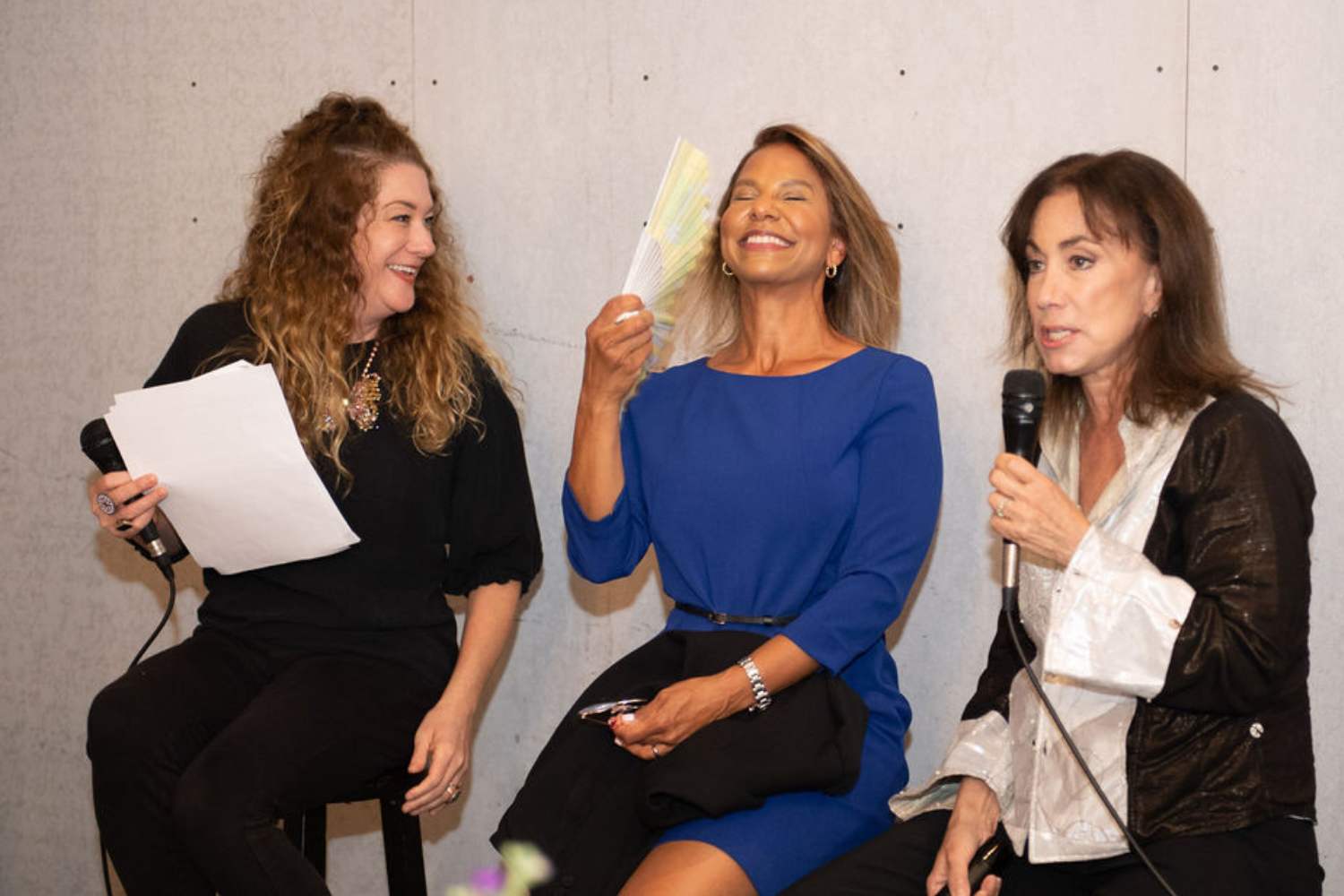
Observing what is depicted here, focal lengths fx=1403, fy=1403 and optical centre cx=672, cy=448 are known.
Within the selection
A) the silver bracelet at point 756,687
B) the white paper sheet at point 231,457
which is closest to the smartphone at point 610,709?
the silver bracelet at point 756,687

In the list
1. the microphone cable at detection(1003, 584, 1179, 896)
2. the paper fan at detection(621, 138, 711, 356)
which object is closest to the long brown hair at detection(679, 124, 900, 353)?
the paper fan at detection(621, 138, 711, 356)

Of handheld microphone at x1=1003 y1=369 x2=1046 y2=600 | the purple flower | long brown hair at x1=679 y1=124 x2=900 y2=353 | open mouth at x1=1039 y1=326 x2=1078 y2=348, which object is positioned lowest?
the purple flower

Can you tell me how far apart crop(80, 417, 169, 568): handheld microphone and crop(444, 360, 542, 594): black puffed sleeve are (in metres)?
0.51

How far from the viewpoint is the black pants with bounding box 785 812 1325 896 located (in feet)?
5.62

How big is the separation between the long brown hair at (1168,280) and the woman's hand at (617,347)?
2.24ft

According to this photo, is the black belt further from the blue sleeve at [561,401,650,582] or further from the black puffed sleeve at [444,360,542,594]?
the black puffed sleeve at [444,360,542,594]

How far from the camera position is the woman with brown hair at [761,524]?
2.07 meters

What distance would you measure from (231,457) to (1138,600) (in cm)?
146

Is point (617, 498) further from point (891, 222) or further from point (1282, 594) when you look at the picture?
point (1282, 594)

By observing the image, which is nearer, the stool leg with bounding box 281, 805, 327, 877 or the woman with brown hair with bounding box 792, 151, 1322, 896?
the woman with brown hair with bounding box 792, 151, 1322, 896

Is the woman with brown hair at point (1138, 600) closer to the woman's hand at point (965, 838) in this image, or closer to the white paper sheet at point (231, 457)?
the woman's hand at point (965, 838)

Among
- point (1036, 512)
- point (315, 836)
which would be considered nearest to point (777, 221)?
point (1036, 512)

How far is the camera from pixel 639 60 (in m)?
2.86

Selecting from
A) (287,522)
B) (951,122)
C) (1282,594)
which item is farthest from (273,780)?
(951,122)
